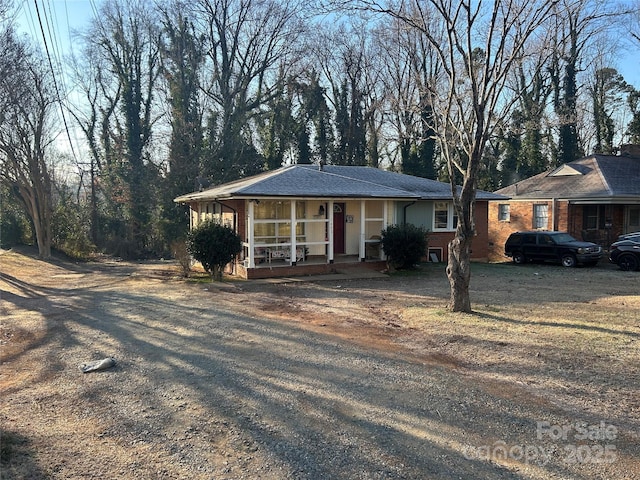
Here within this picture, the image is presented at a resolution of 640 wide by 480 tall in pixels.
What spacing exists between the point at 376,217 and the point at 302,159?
18.1 metres

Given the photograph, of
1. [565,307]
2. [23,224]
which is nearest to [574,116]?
[565,307]

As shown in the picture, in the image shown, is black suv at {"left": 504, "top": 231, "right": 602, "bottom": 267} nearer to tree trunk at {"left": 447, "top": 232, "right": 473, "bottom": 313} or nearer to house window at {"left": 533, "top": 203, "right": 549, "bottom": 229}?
house window at {"left": 533, "top": 203, "right": 549, "bottom": 229}

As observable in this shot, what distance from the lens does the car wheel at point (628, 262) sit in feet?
56.0

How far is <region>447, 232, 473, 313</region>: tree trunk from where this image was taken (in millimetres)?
9445

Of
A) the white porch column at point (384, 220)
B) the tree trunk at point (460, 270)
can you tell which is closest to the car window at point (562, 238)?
the white porch column at point (384, 220)

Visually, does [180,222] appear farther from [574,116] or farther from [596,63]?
[596,63]

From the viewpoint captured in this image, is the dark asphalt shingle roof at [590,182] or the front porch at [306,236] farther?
the dark asphalt shingle roof at [590,182]

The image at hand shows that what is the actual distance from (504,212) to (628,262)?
360 inches

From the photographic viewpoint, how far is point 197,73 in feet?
109

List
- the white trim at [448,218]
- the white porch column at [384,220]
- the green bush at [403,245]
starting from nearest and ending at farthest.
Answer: the green bush at [403,245], the white porch column at [384,220], the white trim at [448,218]

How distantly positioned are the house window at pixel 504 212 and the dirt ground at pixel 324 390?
15108 mm

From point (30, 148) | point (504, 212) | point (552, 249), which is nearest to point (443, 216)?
point (552, 249)

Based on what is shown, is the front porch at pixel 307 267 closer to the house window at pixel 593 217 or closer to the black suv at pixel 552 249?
the black suv at pixel 552 249

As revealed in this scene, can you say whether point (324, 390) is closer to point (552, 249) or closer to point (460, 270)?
point (460, 270)
